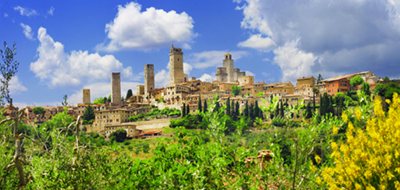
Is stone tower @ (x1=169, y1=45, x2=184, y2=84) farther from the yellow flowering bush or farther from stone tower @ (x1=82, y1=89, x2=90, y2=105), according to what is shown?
the yellow flowering bush

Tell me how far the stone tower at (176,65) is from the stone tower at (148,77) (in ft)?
16.4

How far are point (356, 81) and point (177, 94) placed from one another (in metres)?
33.9

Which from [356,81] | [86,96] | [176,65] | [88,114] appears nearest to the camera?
[356,81]

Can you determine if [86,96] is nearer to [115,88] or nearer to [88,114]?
[115,88]

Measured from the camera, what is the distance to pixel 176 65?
255 ft

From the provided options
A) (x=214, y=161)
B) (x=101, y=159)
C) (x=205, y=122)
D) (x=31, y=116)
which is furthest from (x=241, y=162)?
(x=31, y=116)

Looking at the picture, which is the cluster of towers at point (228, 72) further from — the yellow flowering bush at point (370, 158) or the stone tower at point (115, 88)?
the yellow flowering bush at point (370, 158)

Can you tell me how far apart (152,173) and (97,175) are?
32.9 inches

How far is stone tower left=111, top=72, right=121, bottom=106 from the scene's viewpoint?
7068cm

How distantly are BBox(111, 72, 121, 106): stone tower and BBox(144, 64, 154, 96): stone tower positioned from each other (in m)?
6.37

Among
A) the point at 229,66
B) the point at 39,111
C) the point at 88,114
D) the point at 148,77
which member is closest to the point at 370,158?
the point at 88,114

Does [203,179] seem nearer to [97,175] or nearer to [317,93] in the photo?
[97,175]

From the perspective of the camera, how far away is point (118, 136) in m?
47.0

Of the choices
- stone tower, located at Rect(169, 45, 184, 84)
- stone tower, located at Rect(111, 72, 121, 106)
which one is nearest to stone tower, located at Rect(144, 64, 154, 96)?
stone tower, located at Rect(169, 45, 184, 84)
